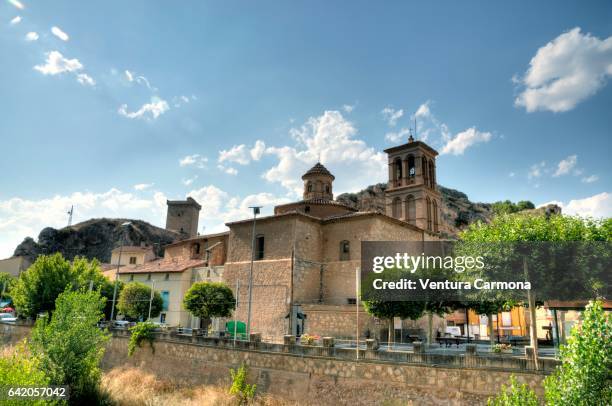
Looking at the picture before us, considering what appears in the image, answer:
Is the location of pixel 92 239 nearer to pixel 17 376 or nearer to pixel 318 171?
pixel 318 171

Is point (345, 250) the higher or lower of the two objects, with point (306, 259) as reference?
higher

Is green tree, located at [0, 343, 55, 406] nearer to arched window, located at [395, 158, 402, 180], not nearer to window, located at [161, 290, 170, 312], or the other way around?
window, located at [161, 290, 170, 312]

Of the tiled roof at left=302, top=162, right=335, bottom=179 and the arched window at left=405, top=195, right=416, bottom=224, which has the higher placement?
the tiled roof at left=302, top=162, right=335, bottom=179

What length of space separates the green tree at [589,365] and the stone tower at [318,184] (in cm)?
3125

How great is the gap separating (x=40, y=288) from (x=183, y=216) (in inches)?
2071

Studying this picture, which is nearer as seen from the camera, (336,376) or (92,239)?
(336,376)

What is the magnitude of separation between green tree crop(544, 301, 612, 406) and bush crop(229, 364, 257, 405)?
15000mm

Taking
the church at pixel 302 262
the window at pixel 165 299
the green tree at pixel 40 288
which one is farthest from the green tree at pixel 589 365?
the green tree at pixel 40 288

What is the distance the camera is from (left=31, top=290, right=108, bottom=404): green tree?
637 inches

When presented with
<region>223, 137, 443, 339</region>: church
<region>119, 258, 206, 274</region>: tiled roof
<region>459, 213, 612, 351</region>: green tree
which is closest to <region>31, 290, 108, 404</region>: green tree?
<region>223, 137, 443, 339</region>: church

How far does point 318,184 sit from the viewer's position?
125ft

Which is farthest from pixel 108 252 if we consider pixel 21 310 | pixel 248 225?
pixel 248 225

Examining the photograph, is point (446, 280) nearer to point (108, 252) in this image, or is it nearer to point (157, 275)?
point (157, 275)

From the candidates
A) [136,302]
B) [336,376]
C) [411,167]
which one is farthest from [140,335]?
[411,167]
